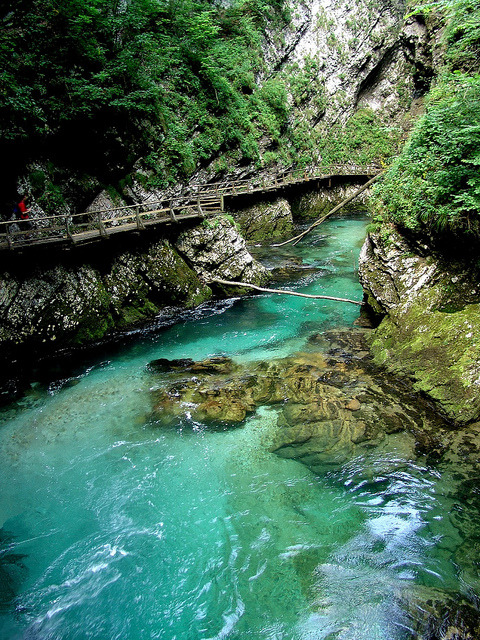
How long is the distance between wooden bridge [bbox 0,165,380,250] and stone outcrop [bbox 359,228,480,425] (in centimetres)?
770

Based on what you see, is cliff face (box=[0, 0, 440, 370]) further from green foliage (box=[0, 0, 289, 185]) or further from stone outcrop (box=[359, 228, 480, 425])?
stone outcrop (box=[359, 228, 480, 425])

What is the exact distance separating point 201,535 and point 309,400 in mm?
3455

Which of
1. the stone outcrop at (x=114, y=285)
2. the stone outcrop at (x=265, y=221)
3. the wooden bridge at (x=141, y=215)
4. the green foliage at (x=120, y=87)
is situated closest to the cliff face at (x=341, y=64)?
the wooden bridge at (x=141, y=215)

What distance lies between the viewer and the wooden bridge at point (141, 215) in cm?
1055

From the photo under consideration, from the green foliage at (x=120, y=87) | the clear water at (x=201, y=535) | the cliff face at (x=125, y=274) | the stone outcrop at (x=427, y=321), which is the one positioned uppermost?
the green foliage at (x=120, y=87)

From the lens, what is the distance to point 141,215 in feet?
42.0

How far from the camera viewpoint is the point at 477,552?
4.51 m

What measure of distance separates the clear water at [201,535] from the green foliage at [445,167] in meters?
5.29

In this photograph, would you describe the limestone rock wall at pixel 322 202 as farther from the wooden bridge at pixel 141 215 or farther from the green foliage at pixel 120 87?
the green foliage at pixel 120 87

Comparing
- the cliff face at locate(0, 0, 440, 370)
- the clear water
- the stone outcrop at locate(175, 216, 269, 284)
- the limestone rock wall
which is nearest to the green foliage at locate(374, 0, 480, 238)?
the clear water

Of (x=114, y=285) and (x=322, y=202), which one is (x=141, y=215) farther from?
(x=322, y=202)

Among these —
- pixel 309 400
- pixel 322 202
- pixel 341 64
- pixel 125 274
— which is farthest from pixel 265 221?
pixel 341 64

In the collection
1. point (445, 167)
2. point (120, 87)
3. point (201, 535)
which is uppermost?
point (120, 87)

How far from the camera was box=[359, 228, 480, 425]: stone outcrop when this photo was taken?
6.55m
